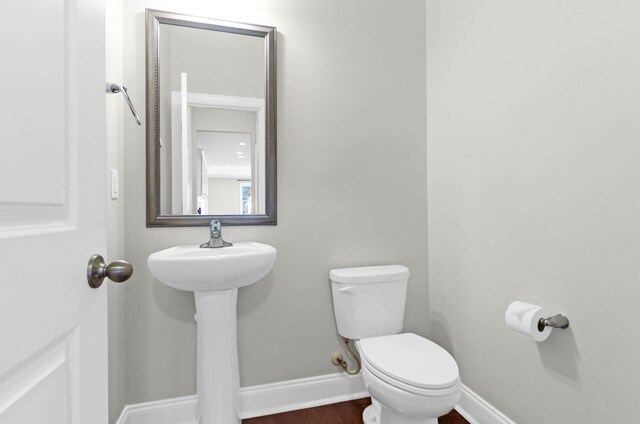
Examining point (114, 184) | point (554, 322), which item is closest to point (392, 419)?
Answer: point (554, 322)

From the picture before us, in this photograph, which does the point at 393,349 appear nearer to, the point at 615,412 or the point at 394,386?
the point at 394,386

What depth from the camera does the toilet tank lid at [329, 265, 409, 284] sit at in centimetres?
163

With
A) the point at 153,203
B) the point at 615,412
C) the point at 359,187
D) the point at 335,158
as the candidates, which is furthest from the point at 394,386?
the point at 153,203

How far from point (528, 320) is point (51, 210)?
55.7 inches

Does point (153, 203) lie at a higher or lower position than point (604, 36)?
lower

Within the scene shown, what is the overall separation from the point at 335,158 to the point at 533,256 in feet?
3.43

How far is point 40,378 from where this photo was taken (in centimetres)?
45

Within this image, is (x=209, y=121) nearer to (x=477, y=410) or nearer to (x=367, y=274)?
(x=367, y=274)

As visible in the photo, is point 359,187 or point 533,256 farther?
point 359,187

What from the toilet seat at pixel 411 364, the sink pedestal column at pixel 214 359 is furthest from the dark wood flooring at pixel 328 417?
the toilet seat at pixel 411 364

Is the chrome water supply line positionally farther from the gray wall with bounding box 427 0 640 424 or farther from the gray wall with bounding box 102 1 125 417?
the gray wall with bounding box 102 1 125 417

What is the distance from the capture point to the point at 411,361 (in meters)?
1.29

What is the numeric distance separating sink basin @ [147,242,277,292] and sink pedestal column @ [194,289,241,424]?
0.34ft

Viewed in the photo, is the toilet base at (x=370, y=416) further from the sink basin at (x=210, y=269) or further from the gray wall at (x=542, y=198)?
the sink basin at (x=210, y=269)
